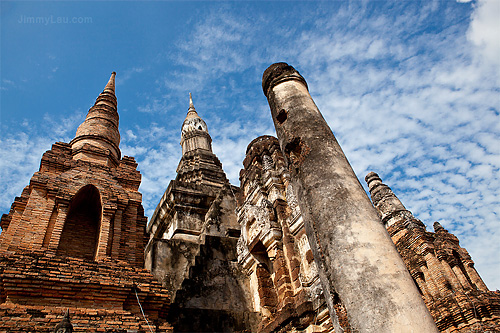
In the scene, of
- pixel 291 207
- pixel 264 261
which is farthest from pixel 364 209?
pixel 264 261

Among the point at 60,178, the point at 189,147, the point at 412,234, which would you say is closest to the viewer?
the point at 60,178

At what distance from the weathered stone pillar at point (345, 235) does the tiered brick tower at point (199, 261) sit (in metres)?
4.11

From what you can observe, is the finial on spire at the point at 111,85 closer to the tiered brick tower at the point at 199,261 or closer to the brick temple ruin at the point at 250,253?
the brick temple ruin at the point at 250,253

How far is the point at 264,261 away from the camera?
8.50 metres

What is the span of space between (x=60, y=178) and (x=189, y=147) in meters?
12.0

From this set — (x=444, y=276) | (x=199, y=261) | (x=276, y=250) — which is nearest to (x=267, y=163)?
(x=276, y=250)

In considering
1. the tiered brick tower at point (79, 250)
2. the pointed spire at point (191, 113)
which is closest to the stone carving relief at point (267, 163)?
the tiered brick tower at point (79, 250)

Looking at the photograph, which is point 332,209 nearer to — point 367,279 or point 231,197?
point 367,279

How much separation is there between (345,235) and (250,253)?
524 cm

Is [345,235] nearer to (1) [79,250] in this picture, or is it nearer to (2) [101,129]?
(1) [79,250]

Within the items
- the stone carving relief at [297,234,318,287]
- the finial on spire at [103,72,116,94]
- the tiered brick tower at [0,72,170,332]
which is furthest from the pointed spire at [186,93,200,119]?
the stone carving relief at [297,234,318,287]

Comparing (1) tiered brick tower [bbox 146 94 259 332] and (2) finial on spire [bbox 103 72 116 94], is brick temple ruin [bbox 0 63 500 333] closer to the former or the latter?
(1) tiered brick tower [bbox 146 94 259 332]

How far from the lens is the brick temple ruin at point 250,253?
11.8 feet

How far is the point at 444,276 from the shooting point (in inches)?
355
